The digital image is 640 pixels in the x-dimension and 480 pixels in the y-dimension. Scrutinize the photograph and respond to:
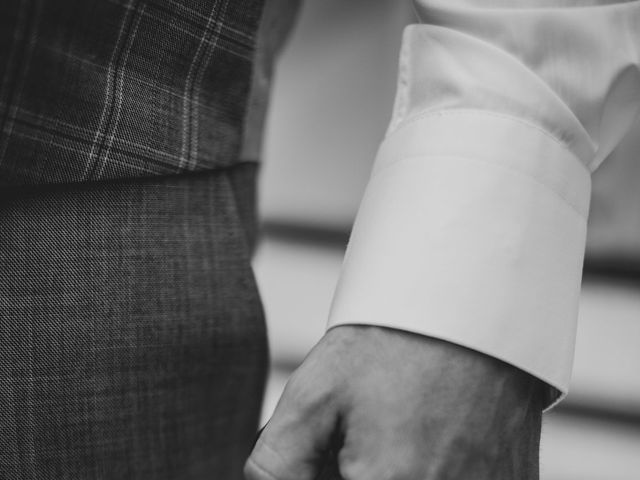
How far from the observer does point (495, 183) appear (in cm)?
42

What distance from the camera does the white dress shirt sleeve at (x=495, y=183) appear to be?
16.1 inches

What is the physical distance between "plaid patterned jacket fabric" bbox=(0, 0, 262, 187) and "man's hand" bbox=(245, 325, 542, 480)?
0.73 ft

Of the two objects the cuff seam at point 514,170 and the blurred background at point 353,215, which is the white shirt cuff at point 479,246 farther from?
the blurred background at point 353,215

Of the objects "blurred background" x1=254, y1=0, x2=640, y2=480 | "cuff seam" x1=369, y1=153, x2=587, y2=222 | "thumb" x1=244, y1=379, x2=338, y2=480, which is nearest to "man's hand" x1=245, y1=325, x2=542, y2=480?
"thumb" x1=244, y1=379, x2=338, y2=480

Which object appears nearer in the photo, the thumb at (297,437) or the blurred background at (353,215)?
the thumb at (297,437)

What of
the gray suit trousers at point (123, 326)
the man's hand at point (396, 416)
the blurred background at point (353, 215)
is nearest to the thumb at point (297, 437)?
the man's hand at point (396, 416)

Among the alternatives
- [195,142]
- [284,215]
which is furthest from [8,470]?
[284,215]

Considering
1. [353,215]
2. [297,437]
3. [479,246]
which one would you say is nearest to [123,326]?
[297,437]

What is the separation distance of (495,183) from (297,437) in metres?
0.23

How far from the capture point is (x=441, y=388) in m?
0.39

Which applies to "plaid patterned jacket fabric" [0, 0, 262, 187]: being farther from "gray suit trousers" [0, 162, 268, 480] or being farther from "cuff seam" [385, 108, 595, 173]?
"cuff seam" [385, 108, 595, 173]

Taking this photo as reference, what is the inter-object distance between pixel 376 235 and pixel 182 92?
203mm

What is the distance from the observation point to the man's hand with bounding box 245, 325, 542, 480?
0.38 meters

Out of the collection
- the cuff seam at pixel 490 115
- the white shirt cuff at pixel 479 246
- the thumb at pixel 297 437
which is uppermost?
the cuff seam at pixel 490 115
